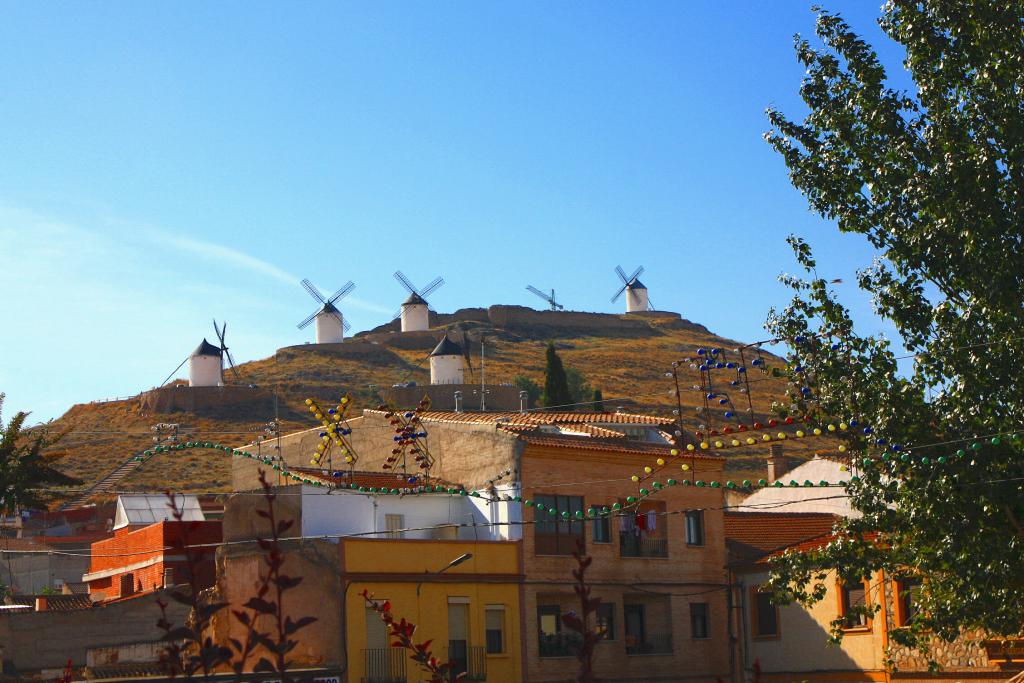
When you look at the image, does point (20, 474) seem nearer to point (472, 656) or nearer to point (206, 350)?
point (472, 656)

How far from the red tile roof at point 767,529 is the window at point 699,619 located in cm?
177

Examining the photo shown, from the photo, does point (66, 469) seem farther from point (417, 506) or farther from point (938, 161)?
point (938, 161)

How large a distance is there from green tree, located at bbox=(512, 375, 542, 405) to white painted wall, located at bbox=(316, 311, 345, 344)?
29847mm

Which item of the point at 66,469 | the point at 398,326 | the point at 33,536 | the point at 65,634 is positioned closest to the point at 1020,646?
the point at 65,634

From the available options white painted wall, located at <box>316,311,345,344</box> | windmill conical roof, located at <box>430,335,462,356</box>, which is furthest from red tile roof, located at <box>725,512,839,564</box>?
white painted wall, located at <box>316,311,345,344</box>

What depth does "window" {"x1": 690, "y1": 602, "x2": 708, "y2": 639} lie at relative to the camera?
3528 cm

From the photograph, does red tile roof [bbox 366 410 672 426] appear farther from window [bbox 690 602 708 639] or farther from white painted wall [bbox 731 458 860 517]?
window [bbox 690 602 708 639]

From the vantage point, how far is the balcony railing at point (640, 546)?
3406 cm

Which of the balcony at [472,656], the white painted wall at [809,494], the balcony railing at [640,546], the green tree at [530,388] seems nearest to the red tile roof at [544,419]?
the white painted wall at [809,494]

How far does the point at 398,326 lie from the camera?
12762 cm

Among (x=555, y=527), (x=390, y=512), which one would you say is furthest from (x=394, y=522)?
(x=555, y=527)

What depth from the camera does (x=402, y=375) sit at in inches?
4274

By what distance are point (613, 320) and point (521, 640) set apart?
4086 inches

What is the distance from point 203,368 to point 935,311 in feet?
288
